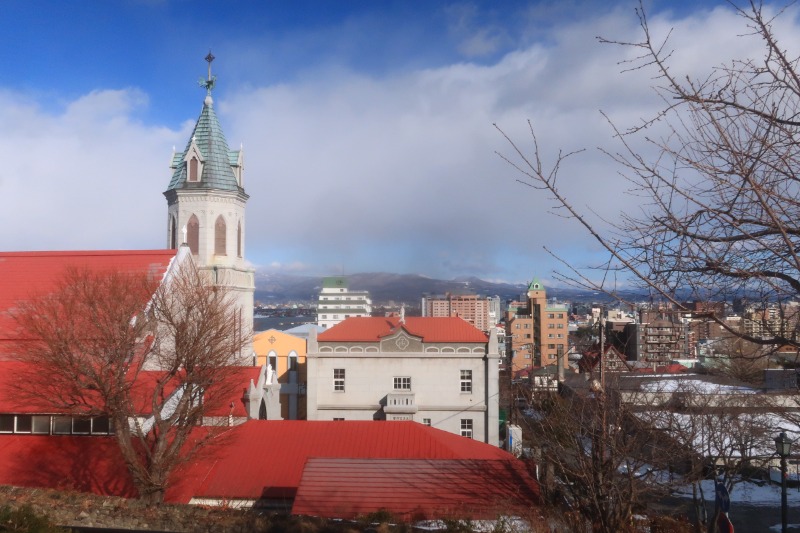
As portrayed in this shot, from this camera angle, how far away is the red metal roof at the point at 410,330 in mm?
27859

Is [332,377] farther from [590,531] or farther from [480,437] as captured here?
[590,531]

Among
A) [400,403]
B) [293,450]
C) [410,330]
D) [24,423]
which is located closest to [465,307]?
[410,330]

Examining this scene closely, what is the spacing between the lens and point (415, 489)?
11.5 m

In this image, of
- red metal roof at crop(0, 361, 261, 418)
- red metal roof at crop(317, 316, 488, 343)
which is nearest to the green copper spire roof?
red metal roof at crop(317, 316, 488, 343)

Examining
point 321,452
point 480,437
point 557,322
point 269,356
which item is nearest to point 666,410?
point 321,452

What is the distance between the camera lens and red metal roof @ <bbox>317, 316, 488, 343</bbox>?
1097 inches

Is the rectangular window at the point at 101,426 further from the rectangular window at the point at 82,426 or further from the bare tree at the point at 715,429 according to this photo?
the bare tree at the point at 715,429

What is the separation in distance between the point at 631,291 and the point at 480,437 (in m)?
23.7

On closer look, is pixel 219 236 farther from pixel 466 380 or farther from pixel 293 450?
pixel 293 450

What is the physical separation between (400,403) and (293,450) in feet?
37.0

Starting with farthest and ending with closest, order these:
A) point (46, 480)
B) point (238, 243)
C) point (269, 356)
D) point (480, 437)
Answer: point (269, 356) < point (238, 243) < point (480, 437) < point (46, 480)

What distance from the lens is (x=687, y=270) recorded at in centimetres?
414

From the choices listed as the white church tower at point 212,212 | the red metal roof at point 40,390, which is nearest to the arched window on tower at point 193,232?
the white church tower at point 212,212

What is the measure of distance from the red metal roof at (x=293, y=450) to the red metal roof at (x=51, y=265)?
6241mm
